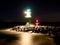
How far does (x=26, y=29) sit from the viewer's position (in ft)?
177

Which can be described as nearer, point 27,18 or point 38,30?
point 38,30

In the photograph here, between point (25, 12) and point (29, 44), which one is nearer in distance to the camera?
point (29, 44)

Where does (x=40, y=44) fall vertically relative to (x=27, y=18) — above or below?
below

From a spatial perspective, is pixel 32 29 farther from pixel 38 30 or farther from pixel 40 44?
pixel 40 44

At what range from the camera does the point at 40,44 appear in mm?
30234

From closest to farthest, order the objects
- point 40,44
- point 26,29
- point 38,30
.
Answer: point 40,44
point 38,30
point 26,29

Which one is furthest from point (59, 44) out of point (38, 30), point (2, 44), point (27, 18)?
point (27, 18)

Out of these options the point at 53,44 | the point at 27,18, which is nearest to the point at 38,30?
the point at 27,18

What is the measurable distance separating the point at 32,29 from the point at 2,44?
22301 mm

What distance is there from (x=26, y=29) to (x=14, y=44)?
23.4m

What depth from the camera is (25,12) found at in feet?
185

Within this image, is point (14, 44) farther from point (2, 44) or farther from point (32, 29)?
point (32, 29)

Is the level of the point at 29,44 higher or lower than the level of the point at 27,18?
lower

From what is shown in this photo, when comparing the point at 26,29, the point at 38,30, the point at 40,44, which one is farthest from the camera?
the point at 26,29
